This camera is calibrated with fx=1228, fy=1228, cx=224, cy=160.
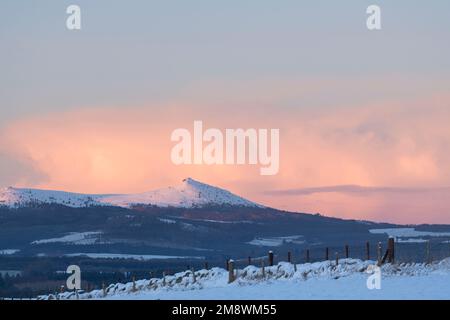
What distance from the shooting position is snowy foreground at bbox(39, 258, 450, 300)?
55.2 meters

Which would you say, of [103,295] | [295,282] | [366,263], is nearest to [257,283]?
[295,282]

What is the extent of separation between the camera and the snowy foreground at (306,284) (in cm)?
5516

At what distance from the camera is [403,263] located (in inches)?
2805

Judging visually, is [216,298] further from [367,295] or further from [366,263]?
[366,263]

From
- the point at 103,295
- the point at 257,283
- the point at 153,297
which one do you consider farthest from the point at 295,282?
the point at 103,295

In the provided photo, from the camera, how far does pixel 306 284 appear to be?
64188mm
